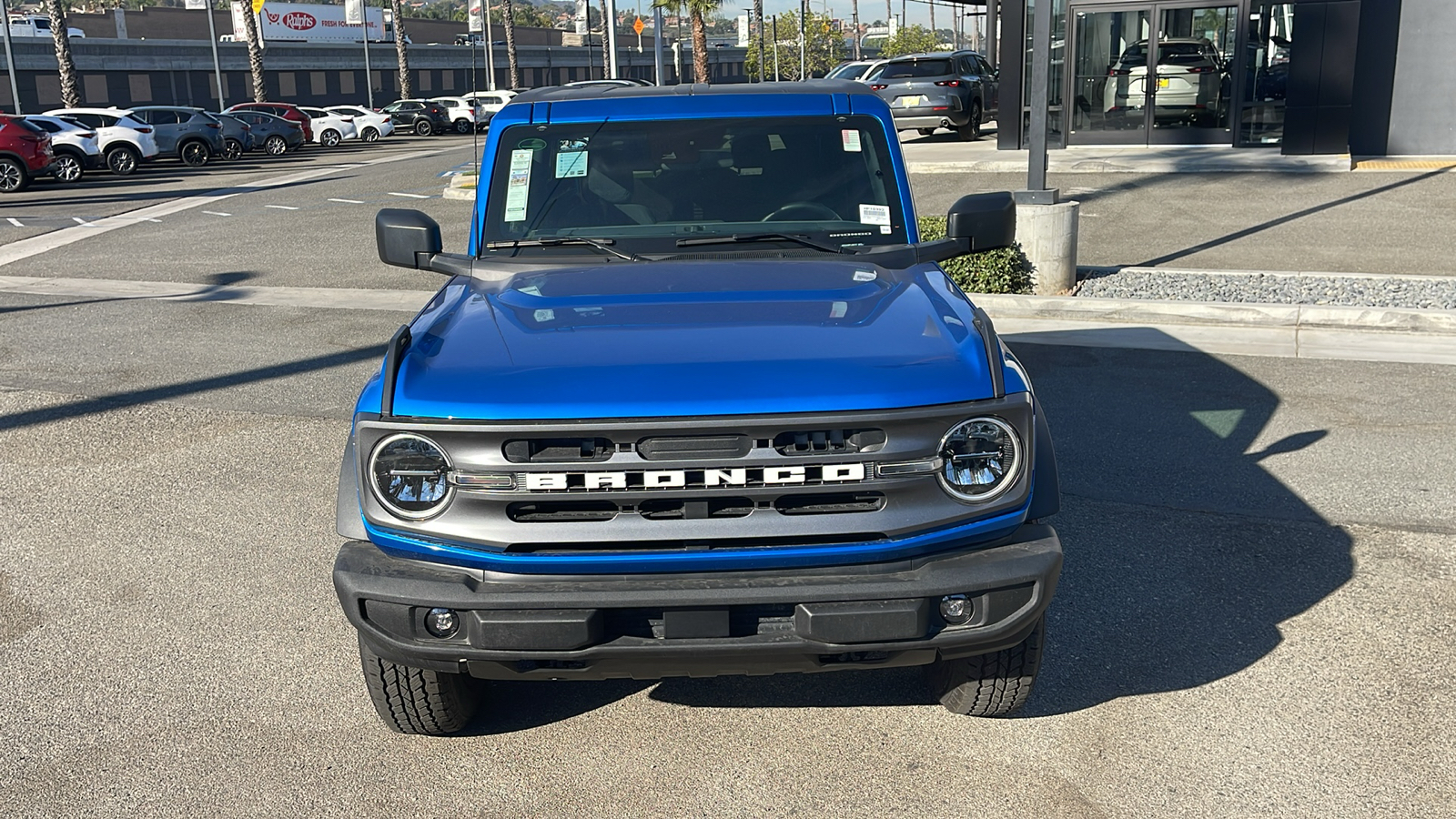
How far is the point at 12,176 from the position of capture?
24.0m

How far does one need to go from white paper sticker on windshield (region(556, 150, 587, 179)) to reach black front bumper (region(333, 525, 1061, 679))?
192cm

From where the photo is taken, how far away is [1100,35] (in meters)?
23.9

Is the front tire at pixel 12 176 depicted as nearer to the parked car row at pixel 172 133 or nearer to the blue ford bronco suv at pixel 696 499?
the parked car row at pixel 172 133

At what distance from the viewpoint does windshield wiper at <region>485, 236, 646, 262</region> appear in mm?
4496

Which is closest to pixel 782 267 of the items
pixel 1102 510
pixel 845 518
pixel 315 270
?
pixel 845 518

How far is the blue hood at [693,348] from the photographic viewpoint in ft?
10.7

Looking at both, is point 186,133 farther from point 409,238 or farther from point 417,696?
point 417,696

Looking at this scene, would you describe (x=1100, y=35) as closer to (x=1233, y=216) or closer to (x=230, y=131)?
(x=1233, y=216)

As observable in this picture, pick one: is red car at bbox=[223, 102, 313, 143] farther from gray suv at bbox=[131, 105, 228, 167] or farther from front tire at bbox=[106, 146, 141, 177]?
front tire at bbox=[106, 146, 141, 177]

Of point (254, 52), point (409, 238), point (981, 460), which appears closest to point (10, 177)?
point (409, 238)

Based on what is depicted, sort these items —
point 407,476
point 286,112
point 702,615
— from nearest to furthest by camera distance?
1. point 702,615
2. point 407,476
3. point 286,112

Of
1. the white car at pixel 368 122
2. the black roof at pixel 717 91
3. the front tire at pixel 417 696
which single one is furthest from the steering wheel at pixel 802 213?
the white car at pixel 368 122

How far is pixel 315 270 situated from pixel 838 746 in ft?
38.3

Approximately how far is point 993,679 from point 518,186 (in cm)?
244
